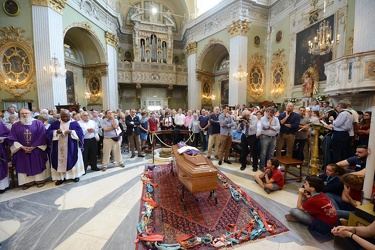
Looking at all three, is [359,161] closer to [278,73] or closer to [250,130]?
[250,130]

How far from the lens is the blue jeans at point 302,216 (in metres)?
2.67

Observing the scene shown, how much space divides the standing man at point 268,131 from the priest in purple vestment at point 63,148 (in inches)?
195

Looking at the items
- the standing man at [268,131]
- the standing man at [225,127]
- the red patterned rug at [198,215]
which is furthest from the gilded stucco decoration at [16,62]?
the standing man at [268,131]

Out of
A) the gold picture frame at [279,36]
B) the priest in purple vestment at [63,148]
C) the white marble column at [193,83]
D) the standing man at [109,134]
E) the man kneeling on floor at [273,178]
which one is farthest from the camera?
the white marble column at [193,83]

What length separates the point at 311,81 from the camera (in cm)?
982

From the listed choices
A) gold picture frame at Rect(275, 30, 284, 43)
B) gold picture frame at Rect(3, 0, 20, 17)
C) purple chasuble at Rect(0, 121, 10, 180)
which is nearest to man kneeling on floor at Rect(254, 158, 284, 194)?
purple chasuble at Rect(0, 121, 10, 180)

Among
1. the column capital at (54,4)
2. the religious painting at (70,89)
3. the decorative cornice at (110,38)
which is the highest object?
the decorative cornice at (110,38)

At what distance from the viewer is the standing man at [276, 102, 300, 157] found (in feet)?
15.7

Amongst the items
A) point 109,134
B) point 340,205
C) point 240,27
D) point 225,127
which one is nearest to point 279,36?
point 240,27

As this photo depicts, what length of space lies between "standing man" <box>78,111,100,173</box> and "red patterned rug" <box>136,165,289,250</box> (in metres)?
2.32

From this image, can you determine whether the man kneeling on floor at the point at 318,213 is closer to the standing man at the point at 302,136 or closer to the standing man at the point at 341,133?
the standing man at the point at 341,133

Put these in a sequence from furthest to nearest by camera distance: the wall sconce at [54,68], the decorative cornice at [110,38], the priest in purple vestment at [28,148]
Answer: the decorative cornice at [110,38] → the wall sconce at [54,68] → the priest in purple vestment at [28,148]

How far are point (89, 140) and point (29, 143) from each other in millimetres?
1364

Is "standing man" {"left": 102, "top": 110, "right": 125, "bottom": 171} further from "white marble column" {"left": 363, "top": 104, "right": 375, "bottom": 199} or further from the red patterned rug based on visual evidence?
"white marble column" {"left": 363, "top": 104, "right": 375, "bottom": 199}
